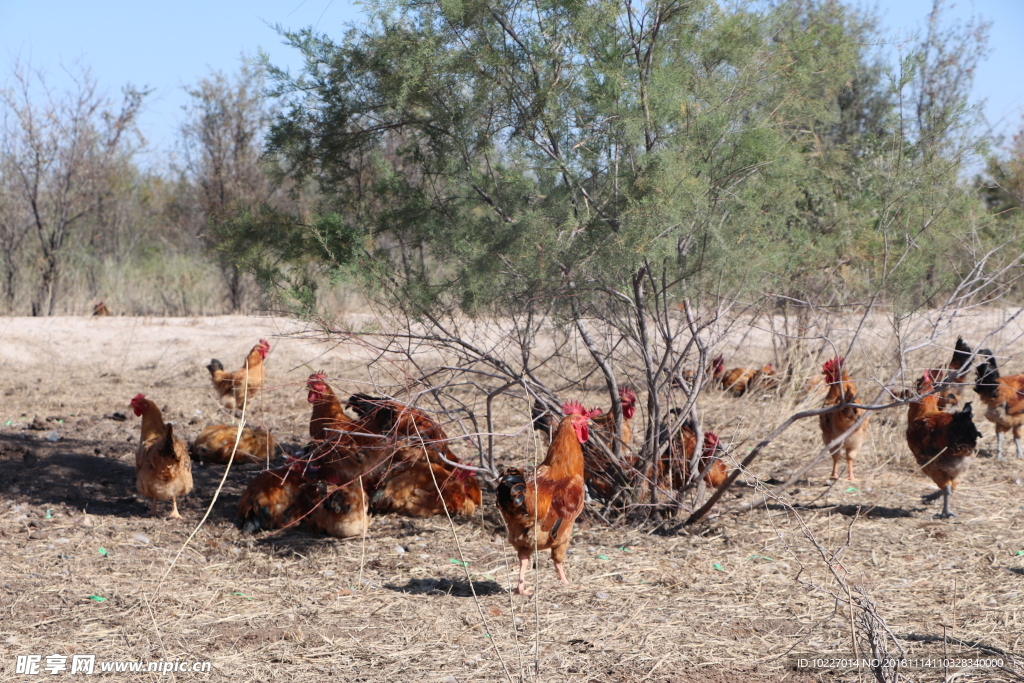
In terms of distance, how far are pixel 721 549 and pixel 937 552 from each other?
1.33 meters

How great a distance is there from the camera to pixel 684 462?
554 centimetres

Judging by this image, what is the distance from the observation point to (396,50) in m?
5.11

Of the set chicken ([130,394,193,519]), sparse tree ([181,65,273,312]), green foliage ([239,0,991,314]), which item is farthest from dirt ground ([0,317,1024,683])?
sparse tree ([181,65,273,312])

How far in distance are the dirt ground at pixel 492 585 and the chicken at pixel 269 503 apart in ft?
0.36

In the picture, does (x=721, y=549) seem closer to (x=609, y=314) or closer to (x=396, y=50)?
(x=609, y=314)

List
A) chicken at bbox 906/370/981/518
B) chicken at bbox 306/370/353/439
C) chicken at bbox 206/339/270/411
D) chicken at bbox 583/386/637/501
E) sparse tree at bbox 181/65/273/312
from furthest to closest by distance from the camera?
1. sparse tree at bbox 181/65/273/312
2. chicken at bbox 206/339/270/411
3. chicken at bbox 306/370/353/439
4. chicken at bbox 906/370/981/518
5. chicken at bbox 583/386/637/501

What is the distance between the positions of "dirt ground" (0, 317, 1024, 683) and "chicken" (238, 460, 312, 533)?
110 mm

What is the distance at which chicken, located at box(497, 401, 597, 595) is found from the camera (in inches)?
167

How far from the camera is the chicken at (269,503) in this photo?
545 centimetres

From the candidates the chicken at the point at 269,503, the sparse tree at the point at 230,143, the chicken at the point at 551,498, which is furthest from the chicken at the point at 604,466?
the sparse tree at the point at 230,143

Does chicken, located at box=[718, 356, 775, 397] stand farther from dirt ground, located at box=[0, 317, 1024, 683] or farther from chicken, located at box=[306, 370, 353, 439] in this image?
chicken, located at box=[306, 370, 353, 439]

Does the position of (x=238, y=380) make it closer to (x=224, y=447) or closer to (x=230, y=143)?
(x=224, y=447)

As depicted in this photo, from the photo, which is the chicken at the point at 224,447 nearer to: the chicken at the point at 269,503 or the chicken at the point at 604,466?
the chicken at the point at 269,503

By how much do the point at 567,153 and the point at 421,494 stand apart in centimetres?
254
